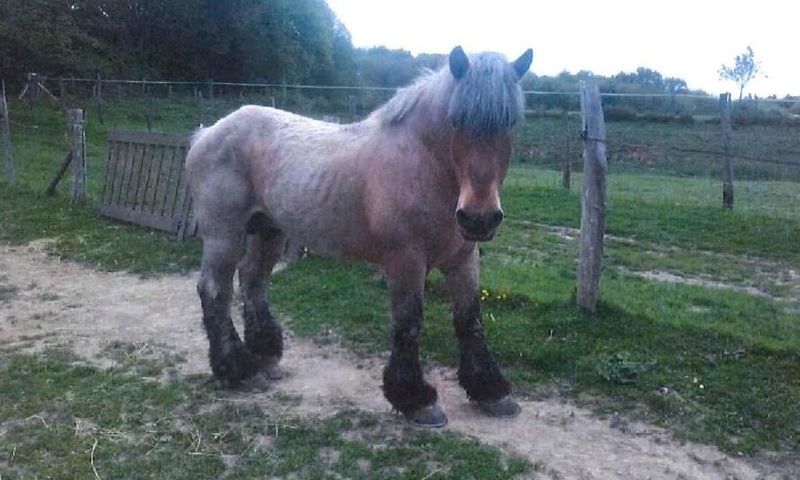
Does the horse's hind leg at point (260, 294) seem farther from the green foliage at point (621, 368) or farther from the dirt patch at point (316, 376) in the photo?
the green foliage at point (621, 368)

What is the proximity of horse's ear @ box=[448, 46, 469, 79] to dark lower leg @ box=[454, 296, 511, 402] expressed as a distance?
146 cm

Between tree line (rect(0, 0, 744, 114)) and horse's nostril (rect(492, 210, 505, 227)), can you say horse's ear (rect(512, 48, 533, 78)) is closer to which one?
horse's nostril (rect(492, 210, 505, 227))

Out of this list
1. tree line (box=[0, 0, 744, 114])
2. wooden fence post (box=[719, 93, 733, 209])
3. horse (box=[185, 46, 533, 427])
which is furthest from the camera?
tree line (box=[0, 0, 744, 114])

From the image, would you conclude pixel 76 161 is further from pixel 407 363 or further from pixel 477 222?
pixel 477 222

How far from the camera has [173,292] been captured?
7621mm

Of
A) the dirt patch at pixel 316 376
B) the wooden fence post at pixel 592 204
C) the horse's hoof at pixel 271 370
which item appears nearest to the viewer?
the dirt patch at pixel 316 376

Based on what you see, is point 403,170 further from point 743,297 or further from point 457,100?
point 743,297

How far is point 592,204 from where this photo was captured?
233 inches

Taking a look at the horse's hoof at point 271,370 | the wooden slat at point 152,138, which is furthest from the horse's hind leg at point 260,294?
the wooden slat at point 152,138

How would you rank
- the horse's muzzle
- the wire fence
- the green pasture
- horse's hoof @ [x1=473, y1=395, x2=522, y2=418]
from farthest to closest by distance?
the wire fence
horse's hoof @ [x1=473, y1=395, x2=522, y2=418]
the green pasture
the horse's muzzle

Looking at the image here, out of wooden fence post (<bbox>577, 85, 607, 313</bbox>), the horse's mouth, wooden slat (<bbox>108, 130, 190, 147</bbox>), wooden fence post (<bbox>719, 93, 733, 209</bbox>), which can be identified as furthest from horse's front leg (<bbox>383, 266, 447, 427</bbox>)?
wooden fence post (<bbox>719, 93, 733, 209</bbox>)

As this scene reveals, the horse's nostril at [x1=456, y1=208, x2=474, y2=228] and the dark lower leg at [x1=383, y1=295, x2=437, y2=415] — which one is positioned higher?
the horse's nostril at [x1=456, y1=208, x2=474, y2=228]

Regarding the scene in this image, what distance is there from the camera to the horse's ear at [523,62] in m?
3.97

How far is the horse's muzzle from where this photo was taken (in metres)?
3.62
